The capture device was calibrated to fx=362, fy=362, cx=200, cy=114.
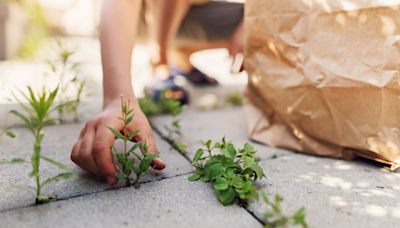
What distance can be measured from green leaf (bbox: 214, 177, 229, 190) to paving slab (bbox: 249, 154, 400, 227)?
0.08m

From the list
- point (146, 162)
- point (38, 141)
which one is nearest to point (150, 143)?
point (146, 162)

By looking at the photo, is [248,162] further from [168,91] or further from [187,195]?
[168,91]

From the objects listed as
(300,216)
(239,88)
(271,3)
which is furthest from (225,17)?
(300,216)

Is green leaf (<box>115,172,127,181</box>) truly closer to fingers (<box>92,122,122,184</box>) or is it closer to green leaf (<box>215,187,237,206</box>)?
fingers (<box>92,122,122,184</box>)

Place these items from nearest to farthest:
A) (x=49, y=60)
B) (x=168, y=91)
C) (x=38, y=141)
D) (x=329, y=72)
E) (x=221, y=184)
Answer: (x=38, y=141), (x=221, y=184), (x=329, y=72), (x=49, y=60), (x=168, y=91)

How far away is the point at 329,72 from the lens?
1154 millimetres

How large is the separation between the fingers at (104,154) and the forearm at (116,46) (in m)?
0.22

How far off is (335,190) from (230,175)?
31 centimetres

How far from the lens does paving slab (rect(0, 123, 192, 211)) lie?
94cm

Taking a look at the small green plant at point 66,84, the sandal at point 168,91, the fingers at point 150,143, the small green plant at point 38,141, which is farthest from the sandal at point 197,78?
the small green plant at point 38,141

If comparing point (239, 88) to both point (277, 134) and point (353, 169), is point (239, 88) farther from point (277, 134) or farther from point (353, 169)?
point (353, 169)

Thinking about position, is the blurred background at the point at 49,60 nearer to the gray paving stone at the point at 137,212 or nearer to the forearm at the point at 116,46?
the forearm at the point at 116,46

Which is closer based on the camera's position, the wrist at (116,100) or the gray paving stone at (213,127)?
the wrist at (116,100)

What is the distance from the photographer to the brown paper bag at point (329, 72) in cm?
107
